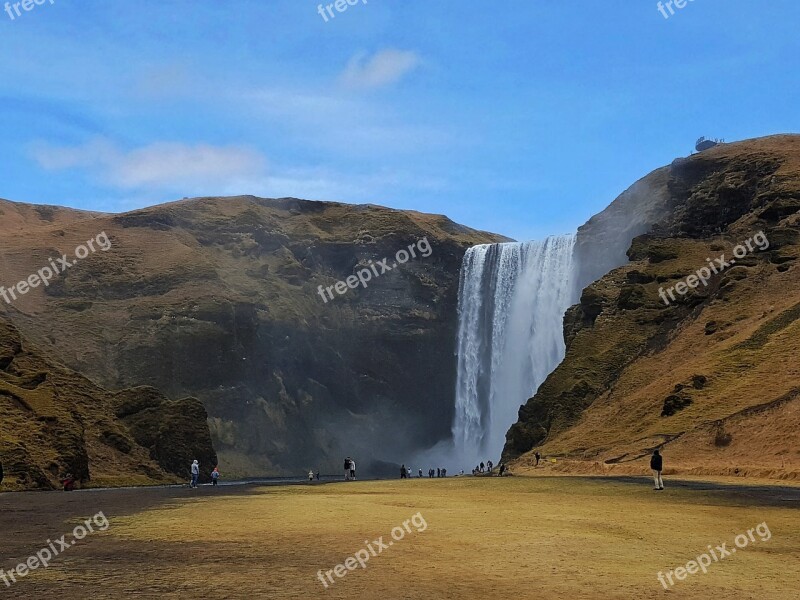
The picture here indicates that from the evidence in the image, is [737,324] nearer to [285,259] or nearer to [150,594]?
[150,594]

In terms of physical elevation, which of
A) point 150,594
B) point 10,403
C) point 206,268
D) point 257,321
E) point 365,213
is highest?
point 365,213

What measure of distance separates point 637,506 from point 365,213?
10828 centimetres

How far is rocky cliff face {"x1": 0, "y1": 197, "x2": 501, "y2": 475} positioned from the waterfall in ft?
42.9

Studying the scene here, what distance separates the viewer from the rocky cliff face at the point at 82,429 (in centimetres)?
3828

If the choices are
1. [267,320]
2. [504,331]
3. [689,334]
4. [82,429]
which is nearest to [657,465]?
[82,429]

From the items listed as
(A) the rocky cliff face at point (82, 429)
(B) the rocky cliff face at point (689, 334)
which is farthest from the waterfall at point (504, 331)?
(A) the rocky cliff face at point (82, 429)

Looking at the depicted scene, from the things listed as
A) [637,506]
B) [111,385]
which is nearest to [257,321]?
[111,385]

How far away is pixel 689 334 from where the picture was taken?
62.2 m

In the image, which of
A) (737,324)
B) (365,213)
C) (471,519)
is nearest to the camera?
(471,519)

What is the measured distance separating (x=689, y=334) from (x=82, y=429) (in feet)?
141

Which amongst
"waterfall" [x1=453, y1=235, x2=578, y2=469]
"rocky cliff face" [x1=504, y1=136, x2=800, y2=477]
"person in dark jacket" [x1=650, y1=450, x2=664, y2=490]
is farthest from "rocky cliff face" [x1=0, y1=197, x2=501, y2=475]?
"person in dark jacket" [x1=650, y1=450, x2=664, y2=490]

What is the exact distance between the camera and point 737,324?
58906 mm

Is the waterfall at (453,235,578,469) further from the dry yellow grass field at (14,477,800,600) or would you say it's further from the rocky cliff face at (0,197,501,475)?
the dry yellow grass field at (14,477,800,600)

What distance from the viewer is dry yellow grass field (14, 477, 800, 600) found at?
35.6ft
